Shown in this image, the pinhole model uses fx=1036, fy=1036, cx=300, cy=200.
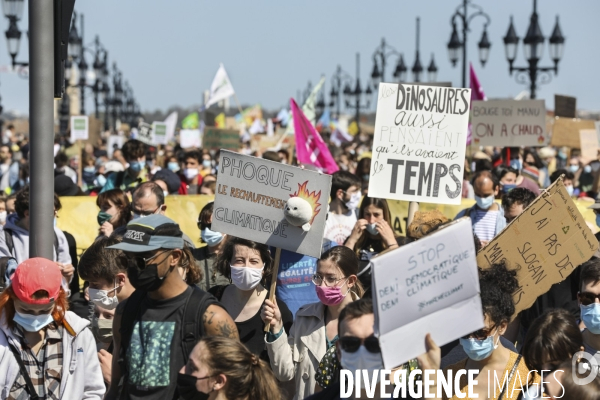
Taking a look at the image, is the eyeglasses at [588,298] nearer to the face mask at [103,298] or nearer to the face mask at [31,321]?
the face mask at [103,298]

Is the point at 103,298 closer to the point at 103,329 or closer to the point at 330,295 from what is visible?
the point at 103,329

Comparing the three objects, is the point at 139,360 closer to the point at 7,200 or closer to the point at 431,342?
the point at 431,342

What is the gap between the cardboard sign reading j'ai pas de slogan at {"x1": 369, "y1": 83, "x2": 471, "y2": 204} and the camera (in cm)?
716

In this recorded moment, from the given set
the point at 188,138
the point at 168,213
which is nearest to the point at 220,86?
the point at 188,138

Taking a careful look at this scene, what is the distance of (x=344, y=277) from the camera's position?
5.12 m

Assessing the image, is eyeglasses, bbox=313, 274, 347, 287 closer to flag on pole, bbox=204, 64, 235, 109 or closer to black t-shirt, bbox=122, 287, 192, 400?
black t-shirt, bbox=122, 287, 192, 400

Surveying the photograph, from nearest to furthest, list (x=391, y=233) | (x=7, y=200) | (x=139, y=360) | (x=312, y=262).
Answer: (x=139, y=360), (x=312, y=262), (x=391, y=233), (x=7, y=200)

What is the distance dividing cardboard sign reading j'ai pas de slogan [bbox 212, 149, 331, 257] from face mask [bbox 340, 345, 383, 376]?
185 centimetres

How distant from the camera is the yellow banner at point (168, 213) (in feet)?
36.5

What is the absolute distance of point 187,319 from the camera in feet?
13.6

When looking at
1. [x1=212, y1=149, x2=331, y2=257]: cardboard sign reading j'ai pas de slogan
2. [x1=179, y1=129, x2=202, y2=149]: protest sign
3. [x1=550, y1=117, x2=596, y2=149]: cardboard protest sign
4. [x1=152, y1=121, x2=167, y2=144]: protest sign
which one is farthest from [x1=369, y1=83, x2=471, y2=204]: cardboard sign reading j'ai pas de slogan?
[x1=179, y1=129, x2=202, y2=149]: protest sign

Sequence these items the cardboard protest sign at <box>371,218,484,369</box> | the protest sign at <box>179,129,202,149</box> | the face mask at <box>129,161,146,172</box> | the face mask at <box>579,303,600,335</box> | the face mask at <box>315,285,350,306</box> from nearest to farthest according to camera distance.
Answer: the cardboard protest sign at <box>371,218,484,369</box> < the face mask at <box>579,303,600,335</box> < the face mask at <box>315,285,350,306</box> < the face mask at <box>129,161,146,172</box> < the protest sign at <box>179,129,202,149</box>

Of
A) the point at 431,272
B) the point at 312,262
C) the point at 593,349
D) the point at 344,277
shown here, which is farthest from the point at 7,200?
→ the point at 431,272

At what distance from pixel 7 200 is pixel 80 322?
14.6 ft
